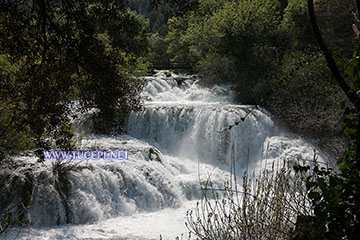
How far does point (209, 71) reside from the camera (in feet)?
67.4

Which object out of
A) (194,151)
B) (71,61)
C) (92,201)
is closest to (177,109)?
(194,151)

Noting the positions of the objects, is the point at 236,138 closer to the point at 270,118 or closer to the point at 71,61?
→ the point at 270,118

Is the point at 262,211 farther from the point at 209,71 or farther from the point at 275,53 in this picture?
the point at 209,71

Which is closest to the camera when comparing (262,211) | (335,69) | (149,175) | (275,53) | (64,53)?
(335,69)

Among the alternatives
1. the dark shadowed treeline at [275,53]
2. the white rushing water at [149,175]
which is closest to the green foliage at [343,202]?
the white rushing water at [149,175]

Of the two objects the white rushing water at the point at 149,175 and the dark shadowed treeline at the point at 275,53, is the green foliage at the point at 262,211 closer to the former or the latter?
the white rushing water at the point at 149,175

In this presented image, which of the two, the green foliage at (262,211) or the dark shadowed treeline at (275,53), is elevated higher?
the dark shadowed treeline at (275,53)

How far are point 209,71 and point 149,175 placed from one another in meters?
11.9

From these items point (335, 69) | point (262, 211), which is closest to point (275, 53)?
point (262, 211)

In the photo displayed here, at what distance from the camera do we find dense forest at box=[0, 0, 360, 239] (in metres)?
1.68

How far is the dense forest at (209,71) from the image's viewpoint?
168 cm

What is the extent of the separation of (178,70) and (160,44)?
42.8ft

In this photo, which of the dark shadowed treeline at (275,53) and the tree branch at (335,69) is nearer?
the tree branch at (335,69)

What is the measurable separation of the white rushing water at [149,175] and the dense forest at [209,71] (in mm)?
1014
